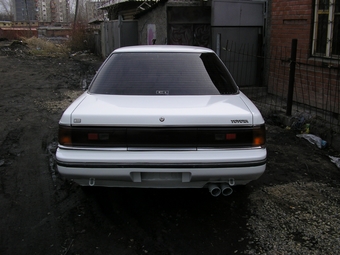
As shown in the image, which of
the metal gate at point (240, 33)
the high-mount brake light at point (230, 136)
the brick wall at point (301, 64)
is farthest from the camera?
the metal gate at point (240, 33)

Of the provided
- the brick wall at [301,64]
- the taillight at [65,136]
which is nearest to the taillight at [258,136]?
the taillight at [65,136]

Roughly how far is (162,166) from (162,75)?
1316 millimetres

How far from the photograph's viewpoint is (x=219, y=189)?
345 centimetres

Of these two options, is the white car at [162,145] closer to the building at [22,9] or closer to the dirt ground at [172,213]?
the dirt ground at [172,213]

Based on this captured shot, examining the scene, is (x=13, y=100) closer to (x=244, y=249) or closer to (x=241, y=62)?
(x=241, y=62)

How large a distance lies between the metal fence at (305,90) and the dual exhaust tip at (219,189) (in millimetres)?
3170

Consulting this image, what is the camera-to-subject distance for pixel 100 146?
3307 mm

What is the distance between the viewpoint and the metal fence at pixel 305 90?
678 centimetres

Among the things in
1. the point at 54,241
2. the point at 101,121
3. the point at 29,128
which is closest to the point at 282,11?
the point at 29,128

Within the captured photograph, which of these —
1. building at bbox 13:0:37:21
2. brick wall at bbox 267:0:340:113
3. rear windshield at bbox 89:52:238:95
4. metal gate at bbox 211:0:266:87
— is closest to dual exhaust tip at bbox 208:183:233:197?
rear windshield at bbox 89:52:238:95

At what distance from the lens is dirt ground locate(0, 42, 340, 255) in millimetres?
3199

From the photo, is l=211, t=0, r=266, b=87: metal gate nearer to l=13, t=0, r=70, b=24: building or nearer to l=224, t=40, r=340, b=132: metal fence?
l=224, t=40, r=340, b=132: metal fence

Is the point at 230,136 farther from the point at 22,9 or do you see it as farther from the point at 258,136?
the point at 22,9

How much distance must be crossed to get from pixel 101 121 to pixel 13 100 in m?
7.48
